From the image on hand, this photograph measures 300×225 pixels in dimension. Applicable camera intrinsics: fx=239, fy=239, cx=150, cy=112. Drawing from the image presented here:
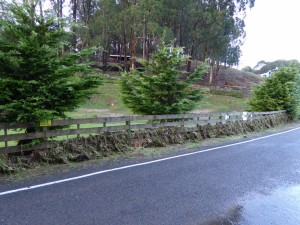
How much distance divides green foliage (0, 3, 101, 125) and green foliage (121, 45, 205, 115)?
350 cm

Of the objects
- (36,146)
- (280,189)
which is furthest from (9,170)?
(280,189)

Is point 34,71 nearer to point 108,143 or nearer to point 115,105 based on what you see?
point 108,143

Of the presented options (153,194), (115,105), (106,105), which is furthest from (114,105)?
(153,194)

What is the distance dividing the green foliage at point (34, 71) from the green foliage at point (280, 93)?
15.2 metres

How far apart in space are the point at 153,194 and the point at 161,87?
19.7 ft

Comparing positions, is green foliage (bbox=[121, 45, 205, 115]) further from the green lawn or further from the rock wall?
the green lawn

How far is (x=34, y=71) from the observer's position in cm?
586

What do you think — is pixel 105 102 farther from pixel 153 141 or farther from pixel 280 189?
pixel 280 189

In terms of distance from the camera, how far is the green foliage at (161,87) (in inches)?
377

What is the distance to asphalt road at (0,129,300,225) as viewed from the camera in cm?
352

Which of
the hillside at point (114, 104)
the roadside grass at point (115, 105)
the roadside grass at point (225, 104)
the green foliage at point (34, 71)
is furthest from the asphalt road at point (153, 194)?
the roadside grass at point (225, 104)

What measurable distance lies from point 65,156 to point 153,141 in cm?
326

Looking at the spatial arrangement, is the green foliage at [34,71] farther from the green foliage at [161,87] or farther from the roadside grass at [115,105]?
the roadside grass at [115,105]

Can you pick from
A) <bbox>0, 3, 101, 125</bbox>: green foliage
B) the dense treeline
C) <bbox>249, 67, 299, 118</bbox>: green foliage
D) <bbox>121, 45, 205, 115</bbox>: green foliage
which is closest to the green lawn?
<bbox>249, 67, 299, 118</bbox>: green foliage
